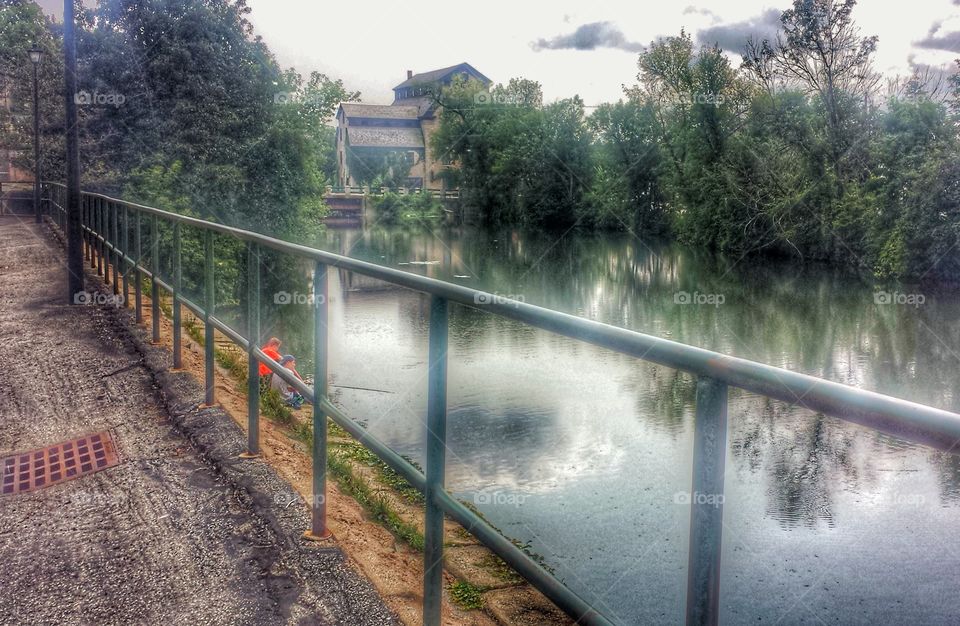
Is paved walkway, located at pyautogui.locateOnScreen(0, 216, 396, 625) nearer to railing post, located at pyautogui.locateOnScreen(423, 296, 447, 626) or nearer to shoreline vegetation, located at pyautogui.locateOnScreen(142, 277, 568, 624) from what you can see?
shoreline vegetation, located at pyautogui.locateOnScreen(142, 277, 568, 624)

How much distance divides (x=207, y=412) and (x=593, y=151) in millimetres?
65005

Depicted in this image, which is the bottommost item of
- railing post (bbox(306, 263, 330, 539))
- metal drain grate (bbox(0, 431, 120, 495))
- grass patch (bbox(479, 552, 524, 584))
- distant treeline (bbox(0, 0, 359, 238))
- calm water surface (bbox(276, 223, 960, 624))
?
calm water surface (bbox(276, 223, 960, 624))

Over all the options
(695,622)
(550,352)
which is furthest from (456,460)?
(695,622)

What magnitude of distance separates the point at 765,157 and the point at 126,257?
38.3 meters

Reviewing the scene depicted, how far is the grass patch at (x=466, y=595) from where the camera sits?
5.51 m

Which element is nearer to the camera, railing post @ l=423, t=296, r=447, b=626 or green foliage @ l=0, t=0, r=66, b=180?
railing post @ l=423, t=296, r=447, b=626

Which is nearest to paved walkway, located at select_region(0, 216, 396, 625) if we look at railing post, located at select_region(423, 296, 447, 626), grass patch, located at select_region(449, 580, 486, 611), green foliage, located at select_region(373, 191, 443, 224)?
railing post, located at select_region(423, 296, 447, 626)

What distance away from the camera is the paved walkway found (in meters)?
3.76

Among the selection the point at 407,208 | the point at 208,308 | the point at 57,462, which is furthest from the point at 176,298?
the point at 407,208

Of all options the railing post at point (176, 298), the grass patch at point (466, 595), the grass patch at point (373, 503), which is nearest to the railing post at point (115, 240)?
the railing post at point (176, 298)

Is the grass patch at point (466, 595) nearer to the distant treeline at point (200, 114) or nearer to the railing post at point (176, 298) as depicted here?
the railing post at point (176, 298)

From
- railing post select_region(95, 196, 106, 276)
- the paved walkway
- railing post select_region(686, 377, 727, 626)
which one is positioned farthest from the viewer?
railing post select_region(95, 196, 106, 276)

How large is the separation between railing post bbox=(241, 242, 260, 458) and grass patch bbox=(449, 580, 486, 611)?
147 centimetres

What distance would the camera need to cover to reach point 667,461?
1040cm
